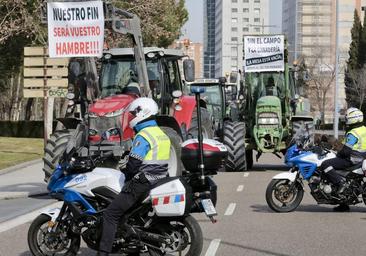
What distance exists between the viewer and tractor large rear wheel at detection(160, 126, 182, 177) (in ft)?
43.7

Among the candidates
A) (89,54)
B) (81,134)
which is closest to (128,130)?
(81,134)

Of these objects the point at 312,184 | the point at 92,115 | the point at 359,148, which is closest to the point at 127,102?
the point at 92,115

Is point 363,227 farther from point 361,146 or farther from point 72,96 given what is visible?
point 72,96

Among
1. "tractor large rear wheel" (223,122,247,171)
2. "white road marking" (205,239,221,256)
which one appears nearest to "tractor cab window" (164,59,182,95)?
"tractor large rear wheel" (223,122,247,171)

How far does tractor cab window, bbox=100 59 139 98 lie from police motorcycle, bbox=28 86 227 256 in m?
7.14

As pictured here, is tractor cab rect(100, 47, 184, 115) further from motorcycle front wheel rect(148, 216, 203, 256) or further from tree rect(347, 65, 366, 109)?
tree rect(347, 65, 366, 109)

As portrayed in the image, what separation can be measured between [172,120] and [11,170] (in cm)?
930

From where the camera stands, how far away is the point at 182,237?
7.99 m

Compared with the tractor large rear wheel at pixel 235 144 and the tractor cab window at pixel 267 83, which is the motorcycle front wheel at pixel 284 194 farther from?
the tractor cab window at pixel 267 83

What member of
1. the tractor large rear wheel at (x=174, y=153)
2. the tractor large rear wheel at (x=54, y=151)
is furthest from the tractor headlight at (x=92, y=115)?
the tractor large rear wheel at (x=54, y=151)

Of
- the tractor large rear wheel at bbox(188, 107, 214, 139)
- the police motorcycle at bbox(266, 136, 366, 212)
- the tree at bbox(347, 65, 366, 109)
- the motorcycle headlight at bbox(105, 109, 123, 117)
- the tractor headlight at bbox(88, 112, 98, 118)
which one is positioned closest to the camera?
the police motorcycle at bbox(266, 136, 366, 212)

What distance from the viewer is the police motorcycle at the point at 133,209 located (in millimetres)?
7918

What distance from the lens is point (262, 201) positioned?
14.7 metres

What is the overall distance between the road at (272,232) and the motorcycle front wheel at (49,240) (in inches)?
27.8
